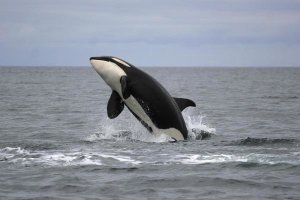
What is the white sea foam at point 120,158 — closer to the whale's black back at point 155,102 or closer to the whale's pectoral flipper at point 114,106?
the whale's black back at point 155,102

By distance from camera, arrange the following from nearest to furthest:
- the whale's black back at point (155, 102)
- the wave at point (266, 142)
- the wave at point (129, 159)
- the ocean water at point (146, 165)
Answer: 1. the ocean water at point (146, 165)
2. the wave at point (129, 159)
3. the whale's black back at point (155, 102)
4. the wave at point (266, 142)

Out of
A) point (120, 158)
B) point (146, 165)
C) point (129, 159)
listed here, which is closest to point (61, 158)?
point (120, 158)

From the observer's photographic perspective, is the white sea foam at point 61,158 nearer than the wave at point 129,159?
No

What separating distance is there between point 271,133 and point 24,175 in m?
11.7

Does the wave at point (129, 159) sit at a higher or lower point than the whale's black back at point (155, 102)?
lower

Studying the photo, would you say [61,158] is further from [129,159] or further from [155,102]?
[155,102]

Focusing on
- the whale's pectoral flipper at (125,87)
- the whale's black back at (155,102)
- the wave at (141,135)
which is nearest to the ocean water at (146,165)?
the wave at (141,135)

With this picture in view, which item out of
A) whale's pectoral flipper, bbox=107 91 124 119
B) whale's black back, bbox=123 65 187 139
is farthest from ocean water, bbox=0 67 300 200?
whale's pectoral flipper, bbox=107 91 124 119

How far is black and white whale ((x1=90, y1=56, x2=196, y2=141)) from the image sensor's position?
19.3m

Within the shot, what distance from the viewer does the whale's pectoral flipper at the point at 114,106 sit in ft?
64.7

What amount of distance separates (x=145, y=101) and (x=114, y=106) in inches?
40.5

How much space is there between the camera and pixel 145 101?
1942 cm

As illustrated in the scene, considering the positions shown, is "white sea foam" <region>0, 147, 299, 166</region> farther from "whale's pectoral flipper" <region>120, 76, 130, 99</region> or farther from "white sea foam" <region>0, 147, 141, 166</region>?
"whale's pectoral flipper" <region>120, 76, 130, 99</region>

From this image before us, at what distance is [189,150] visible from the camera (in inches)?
706
